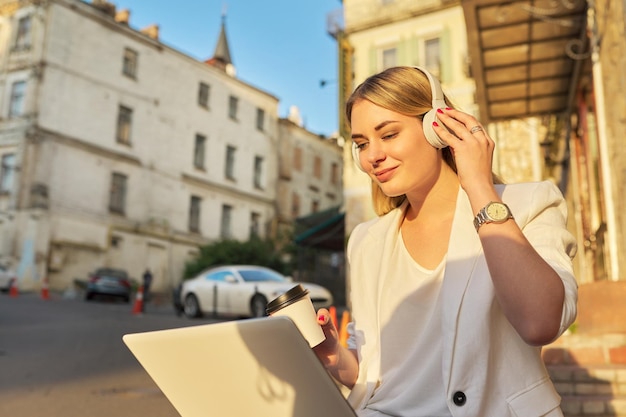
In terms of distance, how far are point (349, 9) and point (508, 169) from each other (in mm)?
9247

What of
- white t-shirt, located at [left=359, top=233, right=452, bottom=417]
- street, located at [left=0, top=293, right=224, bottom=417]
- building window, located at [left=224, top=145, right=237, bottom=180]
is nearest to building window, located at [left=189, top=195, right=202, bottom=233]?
building window, located at [left=224, top=145, right=237, bottom=180]

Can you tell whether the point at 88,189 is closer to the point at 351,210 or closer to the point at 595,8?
the point at 351,210

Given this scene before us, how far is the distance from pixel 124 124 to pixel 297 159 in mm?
12802

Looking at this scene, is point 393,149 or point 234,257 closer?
point 393,149

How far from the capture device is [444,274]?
155 cm

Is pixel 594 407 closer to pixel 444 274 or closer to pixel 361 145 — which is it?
pixel 444 274

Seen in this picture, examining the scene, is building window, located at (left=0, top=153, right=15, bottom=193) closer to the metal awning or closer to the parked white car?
the parked white car

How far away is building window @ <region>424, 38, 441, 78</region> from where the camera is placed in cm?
2073

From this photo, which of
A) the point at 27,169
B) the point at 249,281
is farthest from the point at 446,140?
the point at 27,169

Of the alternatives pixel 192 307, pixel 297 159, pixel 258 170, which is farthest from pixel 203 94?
pixel 192 307

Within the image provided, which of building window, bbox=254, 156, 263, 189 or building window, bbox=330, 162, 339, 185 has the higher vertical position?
building window, bbox=330, 162, 339, 185

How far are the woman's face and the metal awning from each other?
624 cm

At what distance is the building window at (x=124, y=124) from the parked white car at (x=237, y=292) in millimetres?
15710

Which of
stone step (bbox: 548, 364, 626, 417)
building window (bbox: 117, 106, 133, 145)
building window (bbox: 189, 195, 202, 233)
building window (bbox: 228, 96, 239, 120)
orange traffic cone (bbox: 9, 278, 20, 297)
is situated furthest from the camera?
building window (bbox: 228, 96, 239, 120)
